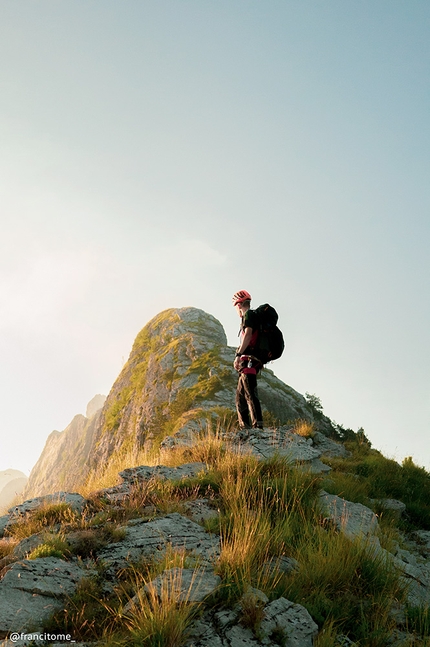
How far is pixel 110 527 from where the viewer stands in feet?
15.9

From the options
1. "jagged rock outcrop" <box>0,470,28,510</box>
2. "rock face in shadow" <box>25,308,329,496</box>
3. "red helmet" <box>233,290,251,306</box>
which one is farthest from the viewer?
"rock face in shadow" <box>25,308,329,496</box>

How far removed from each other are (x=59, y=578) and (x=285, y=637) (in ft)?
6.34

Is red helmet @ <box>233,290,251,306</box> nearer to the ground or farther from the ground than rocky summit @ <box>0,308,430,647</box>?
farther from the ground

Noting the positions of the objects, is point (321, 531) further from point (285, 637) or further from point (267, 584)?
point (285, 637)

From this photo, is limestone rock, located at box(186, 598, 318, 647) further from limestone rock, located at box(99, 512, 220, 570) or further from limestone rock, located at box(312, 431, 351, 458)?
limestone rock, located at box(312, 431, 351, 458)

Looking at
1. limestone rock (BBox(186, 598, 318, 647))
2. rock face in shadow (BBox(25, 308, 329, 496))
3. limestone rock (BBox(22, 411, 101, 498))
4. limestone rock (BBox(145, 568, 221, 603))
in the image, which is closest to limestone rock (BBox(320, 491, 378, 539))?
limestone rock (BBox(186, 598, 318, 647))

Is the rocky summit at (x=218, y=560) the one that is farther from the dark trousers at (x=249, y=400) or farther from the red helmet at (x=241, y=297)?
the red helmet at (x=241, y=297)

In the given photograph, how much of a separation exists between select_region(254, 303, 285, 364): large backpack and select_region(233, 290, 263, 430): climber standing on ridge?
109 mm

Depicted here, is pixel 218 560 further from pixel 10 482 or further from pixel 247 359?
pixel 10 482

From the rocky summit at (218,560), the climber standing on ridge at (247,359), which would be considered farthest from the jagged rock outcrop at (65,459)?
the climber standing on ridge at (247,359)

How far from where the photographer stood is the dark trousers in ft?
31.8

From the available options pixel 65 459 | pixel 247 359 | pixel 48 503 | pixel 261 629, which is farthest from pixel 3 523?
pixel 65 459

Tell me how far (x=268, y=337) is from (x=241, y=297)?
1.11 metres

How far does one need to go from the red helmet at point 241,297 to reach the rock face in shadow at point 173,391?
221 inches
